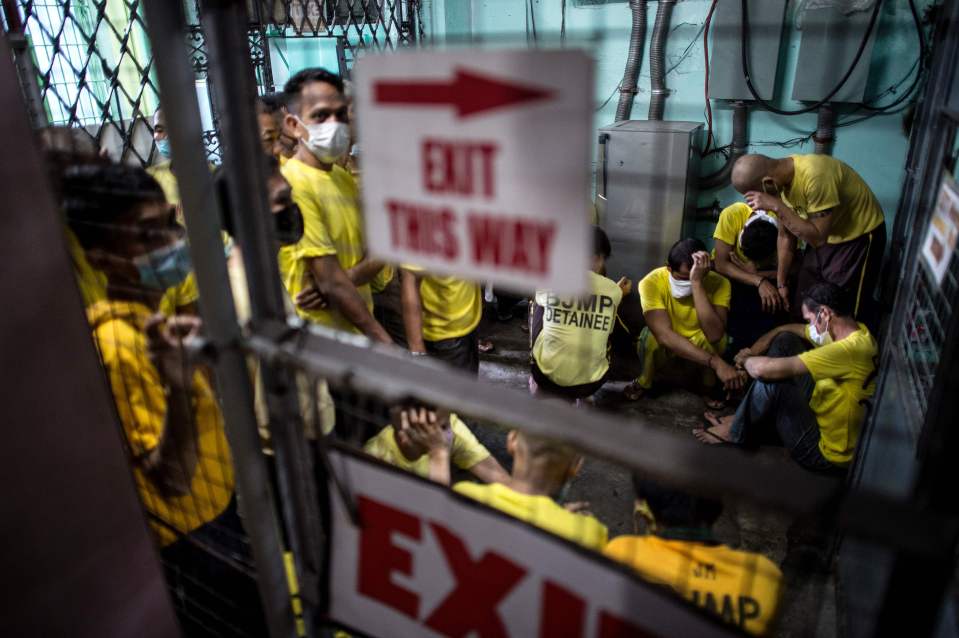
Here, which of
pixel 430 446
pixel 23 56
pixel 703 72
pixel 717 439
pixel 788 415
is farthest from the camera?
pixel 703 72

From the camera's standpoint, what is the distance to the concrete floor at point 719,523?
91.9 inches

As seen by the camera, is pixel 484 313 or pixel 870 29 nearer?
pixel 870 29

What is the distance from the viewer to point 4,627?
4.36 ft

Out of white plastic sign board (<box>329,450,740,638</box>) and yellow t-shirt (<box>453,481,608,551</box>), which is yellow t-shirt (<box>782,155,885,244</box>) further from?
white plastic sign board (<box>329,450,740,638</box>)

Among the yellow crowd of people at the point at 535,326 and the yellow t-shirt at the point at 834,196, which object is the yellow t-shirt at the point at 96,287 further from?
the yellow t-shirt at the point at 834,196

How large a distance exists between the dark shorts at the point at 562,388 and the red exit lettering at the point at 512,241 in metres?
2.33

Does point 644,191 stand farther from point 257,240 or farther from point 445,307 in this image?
point 257,240

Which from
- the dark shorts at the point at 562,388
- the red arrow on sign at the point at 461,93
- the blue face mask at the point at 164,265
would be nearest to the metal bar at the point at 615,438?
the red arrow on sign at the point at 461,93

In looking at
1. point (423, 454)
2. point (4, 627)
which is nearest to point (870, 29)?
point (423, 454)

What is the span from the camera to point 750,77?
4.83 metres

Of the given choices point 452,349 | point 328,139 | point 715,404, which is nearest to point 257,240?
point 328,139

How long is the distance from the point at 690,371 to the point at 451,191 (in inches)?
138

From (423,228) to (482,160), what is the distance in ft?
0.42

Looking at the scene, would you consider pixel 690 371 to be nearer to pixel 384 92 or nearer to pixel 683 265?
pixel 683 265
